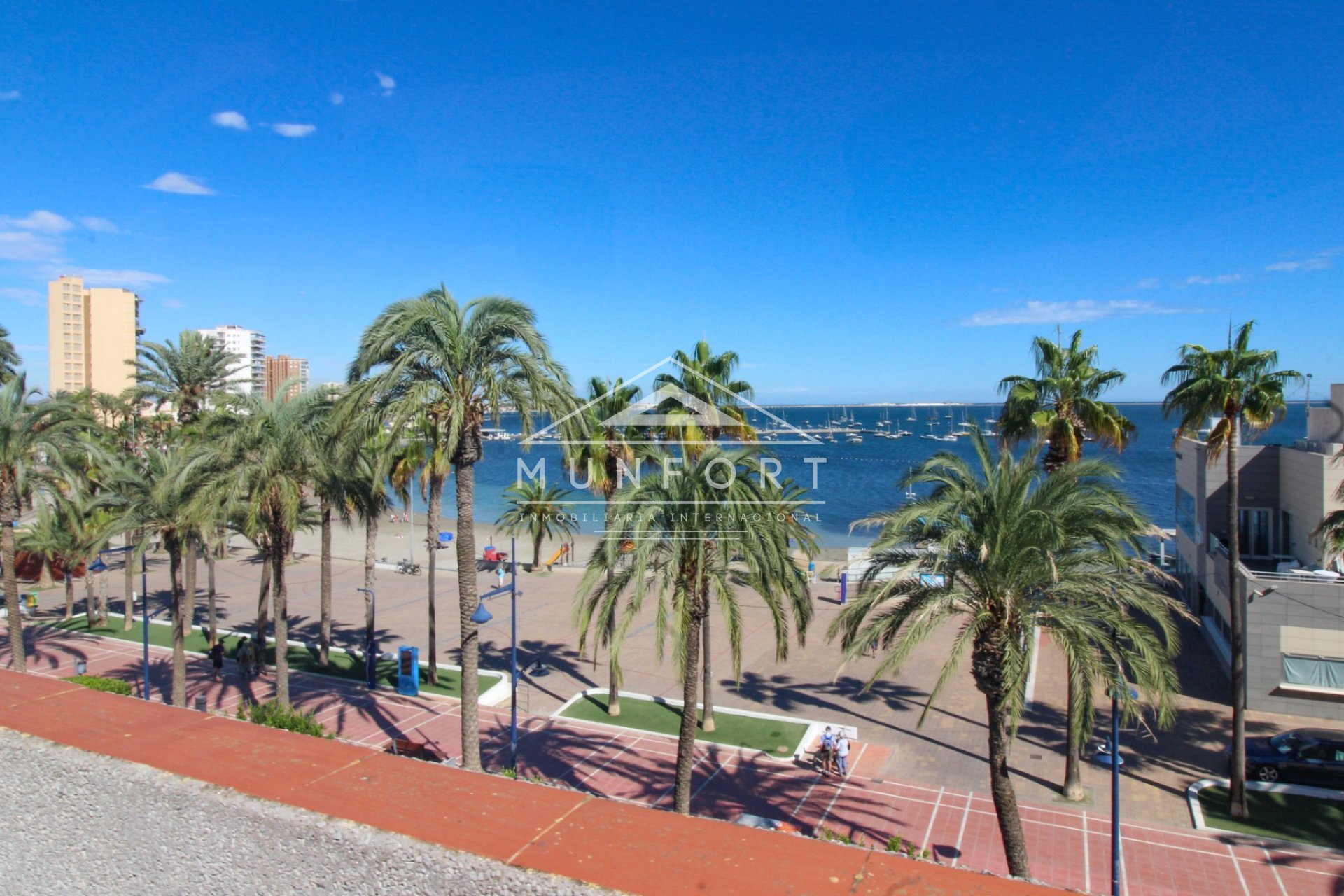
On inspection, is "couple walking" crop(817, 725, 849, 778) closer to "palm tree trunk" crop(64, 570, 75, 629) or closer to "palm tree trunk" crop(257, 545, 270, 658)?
"palm tree trunk" crop(257, 545, 270, 658)

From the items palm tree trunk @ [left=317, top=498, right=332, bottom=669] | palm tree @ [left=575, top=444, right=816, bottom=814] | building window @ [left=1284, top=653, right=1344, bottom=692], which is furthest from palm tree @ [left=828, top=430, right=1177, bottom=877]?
palm tree trunk @ [left=317, top=498, right=332, bottom=669]

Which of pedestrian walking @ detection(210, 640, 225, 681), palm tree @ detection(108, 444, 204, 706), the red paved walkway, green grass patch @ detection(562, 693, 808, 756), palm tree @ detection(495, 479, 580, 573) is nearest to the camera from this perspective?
the red paved walkway

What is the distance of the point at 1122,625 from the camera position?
34.7ft

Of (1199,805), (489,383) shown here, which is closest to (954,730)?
(1199,805)

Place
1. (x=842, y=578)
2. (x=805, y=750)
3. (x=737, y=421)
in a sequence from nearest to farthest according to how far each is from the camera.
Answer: (x=805, y=750) < (x=737, y=421) < (x=842, y=578)

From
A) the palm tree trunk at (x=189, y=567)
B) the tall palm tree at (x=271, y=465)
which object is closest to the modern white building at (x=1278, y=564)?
the tall palm tree at (x=271, y=465)

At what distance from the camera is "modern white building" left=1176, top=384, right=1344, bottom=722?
19.7 meters

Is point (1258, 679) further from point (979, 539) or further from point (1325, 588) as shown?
point (979, 539)

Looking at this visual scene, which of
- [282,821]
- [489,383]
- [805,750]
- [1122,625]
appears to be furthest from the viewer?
[805,750]

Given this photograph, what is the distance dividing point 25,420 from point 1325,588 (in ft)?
101

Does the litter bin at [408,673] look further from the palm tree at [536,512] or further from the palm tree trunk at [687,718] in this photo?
the palm tree trunk at [687,718]

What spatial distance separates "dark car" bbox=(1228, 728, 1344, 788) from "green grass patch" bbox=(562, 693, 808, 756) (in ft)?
30.2

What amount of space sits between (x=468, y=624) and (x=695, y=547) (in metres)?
4.32

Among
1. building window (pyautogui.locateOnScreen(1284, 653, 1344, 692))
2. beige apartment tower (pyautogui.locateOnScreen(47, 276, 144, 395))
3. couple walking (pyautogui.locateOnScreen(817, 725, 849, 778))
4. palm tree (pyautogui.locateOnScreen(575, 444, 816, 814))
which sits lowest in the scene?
couple walking (pyautogui.locateOnScreen(817, 725, 849, 778))
